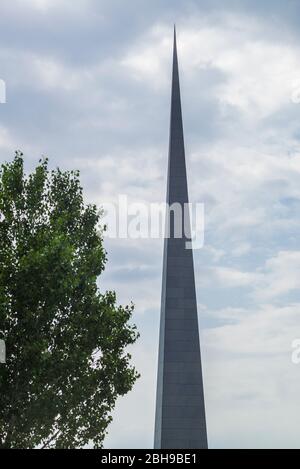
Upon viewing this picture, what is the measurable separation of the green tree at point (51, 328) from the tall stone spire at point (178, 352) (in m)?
8.33

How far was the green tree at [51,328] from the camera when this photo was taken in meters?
24.9

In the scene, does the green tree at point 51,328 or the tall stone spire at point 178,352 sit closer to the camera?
the green tree at point 51,328

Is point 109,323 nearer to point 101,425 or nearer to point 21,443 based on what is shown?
point 101,425

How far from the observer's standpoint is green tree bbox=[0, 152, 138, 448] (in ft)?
81.6

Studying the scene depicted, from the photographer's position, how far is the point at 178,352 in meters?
35.7

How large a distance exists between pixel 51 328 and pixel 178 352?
11.2m

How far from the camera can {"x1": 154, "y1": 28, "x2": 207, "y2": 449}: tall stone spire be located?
114ft

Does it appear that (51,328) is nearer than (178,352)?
Yes

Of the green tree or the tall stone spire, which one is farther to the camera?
the tall stone spire

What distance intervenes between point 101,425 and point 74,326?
4034mm

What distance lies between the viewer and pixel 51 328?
26203 millimetres

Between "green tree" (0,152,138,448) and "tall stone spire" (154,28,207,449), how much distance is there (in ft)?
27.3
